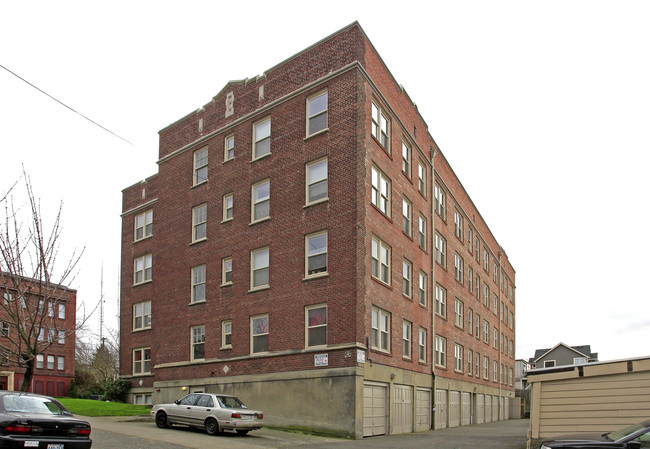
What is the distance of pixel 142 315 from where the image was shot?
3534 cm

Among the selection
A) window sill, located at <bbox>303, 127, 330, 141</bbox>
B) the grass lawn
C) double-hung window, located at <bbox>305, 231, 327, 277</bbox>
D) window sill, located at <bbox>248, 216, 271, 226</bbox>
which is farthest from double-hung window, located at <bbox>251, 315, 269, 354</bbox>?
window sill, located at <bbox>303, 127, 330, 141</bbox>

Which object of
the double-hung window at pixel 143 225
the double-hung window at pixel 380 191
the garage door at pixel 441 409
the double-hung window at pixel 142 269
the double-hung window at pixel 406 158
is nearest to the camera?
the double-hung window at pixel 380 191

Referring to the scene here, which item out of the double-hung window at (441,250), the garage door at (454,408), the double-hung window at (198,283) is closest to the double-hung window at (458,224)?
the double-hung window at (441,250)

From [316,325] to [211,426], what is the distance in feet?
18.1

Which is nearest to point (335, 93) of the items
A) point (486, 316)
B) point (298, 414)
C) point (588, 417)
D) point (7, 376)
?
point (298, 414)

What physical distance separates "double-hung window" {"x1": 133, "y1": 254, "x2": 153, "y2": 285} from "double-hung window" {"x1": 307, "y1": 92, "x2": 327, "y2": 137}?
47.5 ft

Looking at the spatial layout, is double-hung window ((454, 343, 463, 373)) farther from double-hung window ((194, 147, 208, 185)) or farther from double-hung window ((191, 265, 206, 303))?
double-hung window ((194, 147, 208, 185))

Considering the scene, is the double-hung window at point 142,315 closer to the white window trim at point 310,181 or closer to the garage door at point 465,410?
the white window trim at point 310,181

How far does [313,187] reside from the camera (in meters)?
25.4

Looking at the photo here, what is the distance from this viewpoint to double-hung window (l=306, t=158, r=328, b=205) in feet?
82.3

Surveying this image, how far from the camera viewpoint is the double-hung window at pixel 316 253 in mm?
24422

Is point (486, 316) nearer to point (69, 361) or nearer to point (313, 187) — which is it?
point (313, 187)

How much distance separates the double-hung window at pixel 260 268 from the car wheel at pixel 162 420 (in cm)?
652

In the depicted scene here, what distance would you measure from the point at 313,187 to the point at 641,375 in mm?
13700
